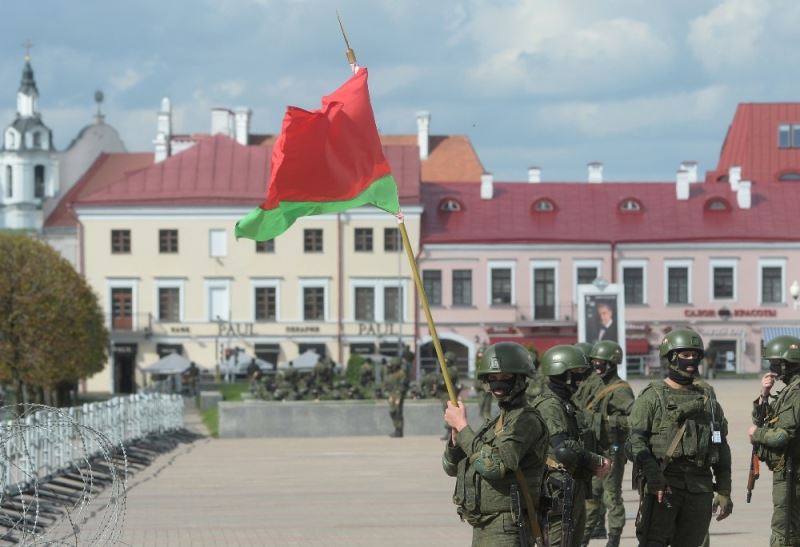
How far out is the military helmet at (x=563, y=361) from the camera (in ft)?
38.1

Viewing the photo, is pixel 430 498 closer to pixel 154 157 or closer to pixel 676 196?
pixel 676 196

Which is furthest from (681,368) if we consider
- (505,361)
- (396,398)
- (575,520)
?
(396,398)

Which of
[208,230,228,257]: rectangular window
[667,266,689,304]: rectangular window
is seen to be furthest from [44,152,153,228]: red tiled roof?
[667,266,689,304]: rectangular window

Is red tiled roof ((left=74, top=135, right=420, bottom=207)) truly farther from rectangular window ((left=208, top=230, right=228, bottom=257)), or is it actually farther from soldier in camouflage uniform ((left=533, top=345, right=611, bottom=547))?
soldier in camouflage uniform ((left=533, top=345, right=611, bottom=547))

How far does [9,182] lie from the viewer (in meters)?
96.9

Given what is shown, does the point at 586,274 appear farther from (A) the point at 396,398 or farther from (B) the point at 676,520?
(B) the point at 676,520

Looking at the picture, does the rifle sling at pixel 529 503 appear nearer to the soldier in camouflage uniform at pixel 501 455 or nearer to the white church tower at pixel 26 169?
the soldier in camouflage uniform at pixel 501 455

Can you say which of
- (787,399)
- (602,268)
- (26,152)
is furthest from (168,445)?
→ (26,152)

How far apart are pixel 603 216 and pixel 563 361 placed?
61569mm

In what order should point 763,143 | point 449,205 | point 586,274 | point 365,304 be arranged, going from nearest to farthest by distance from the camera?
point 365,304, point 586,274, point 449,205, point 763,143

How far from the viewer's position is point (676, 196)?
73500 millimetres

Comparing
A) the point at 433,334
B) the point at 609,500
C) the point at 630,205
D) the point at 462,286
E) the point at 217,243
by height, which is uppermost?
the point at 630,205

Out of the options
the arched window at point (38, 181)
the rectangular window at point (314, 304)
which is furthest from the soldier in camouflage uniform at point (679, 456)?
the arched window at point (38, 181)

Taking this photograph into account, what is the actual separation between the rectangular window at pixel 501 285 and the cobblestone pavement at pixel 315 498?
3592 cm
